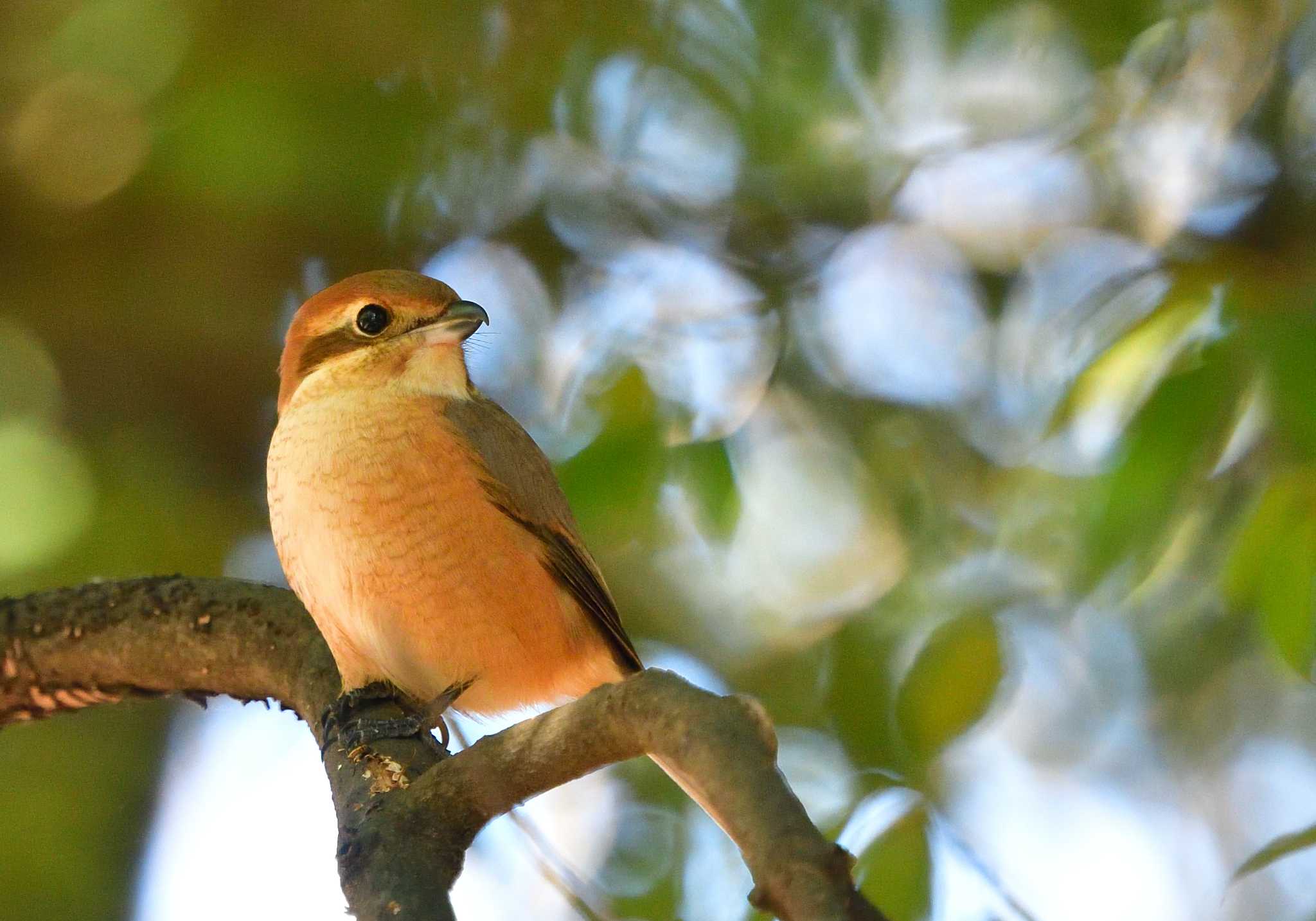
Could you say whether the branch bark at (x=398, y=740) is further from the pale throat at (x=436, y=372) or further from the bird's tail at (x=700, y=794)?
the pale throat at (x=436, y=372)

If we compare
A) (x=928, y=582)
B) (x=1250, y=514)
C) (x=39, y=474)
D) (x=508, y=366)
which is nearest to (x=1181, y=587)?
(x=928, y=582)

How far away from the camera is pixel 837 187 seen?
5.22 m

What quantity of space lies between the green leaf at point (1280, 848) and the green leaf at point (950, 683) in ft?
2.26

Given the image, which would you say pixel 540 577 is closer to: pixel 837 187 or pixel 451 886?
pixel 451 886

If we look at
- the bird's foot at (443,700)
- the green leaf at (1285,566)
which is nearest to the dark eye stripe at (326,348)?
the bird's foot at (443,700)

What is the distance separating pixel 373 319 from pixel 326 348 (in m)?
0.19

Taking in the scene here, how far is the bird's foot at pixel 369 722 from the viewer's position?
3529 millimetres

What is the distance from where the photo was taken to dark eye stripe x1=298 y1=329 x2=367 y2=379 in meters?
4.56

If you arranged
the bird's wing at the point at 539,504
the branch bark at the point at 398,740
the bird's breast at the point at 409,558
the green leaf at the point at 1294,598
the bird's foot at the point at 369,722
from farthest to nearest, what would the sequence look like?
the bird's wing at the point at 539,504 → the bird's breast at the point at 409,558 → the bird's foot at the point at 369,722 → the green leaf at the point at 1294,598 → the branch bark at the point at 398,740

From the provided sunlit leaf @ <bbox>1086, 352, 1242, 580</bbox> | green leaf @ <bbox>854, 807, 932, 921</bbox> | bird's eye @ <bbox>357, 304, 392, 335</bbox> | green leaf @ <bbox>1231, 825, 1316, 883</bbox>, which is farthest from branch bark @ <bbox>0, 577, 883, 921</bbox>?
sunlit leaf @ <bbox>1086, 352, 1242, 580</bbox>

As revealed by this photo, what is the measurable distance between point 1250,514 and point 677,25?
3.37 m

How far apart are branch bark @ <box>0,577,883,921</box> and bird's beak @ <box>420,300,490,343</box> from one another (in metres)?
0.96

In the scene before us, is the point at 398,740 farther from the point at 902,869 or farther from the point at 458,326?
the point at 458,326

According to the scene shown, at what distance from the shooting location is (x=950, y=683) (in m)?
3.23
